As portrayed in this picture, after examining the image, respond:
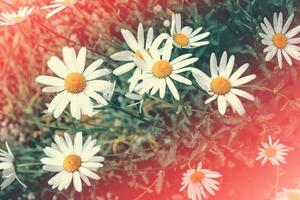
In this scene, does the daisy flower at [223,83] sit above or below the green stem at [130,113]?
above

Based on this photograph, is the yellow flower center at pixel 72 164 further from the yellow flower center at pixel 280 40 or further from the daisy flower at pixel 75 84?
the yellow flower center at pixel 280 40

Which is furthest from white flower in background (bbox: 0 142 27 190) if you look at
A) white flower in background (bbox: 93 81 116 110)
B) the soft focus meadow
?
white flower in background (bbox: 93 81 116 110)

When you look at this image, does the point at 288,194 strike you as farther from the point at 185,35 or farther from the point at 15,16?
the point at 15,16

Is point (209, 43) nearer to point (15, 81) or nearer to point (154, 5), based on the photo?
point (154, 5)

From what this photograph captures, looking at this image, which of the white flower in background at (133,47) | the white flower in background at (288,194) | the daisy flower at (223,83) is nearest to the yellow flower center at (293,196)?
the white flower in background at (288,194)

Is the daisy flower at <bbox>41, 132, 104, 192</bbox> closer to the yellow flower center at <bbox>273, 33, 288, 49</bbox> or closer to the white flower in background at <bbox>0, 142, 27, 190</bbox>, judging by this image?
the white flower in background at <bbox>0, 142, 27, 190</bbox>

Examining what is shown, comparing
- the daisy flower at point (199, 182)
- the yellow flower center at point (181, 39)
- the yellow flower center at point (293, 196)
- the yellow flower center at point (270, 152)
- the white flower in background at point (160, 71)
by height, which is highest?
the yellow flower center at point (181, 39)

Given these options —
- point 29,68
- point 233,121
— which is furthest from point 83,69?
point 233,121
